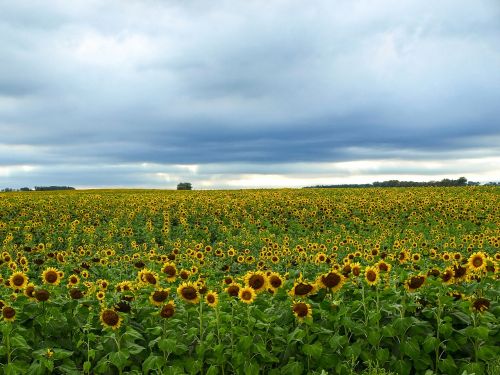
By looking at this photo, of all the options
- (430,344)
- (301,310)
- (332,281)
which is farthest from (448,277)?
(301,310)

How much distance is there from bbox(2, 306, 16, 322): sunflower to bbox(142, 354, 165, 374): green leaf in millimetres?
1734

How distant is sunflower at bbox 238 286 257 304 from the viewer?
6.58 metres

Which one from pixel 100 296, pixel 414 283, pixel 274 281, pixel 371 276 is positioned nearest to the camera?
pixel 414 283

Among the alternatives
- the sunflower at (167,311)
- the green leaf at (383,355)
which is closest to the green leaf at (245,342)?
the sunflower at (167,311)

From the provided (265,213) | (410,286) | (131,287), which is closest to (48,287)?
(131,287)

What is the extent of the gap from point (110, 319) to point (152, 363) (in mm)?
740

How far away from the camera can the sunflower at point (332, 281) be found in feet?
22.5

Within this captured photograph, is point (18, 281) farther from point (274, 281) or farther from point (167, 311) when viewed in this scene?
point (274, 281)

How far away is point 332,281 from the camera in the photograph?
22.5 ft

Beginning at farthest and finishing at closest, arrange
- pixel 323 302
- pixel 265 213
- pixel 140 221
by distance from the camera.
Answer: pixel 265 213
pixel 140 221
pixel 323 302

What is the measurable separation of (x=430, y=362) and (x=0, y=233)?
21682 millimetres

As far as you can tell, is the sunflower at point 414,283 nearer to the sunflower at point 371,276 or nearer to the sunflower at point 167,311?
the sunflower at point 371,276

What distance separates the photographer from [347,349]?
6465 millimetres

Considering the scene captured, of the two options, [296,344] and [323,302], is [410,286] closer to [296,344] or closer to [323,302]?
[323,302]
